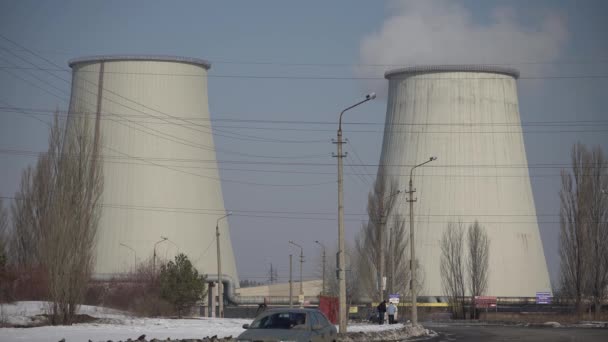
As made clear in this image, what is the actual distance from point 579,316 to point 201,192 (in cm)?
1813

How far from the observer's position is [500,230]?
4919cm

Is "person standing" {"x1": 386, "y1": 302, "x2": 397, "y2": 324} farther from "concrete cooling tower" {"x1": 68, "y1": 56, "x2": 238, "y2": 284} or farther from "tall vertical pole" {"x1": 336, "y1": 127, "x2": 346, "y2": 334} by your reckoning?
"concrete cooling tower" {"x1": 68, "y1": 56, "x2": 238, "y2": 284}

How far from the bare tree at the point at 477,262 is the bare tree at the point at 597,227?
529 centimetres

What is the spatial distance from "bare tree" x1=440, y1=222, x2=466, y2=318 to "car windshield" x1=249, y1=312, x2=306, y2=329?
35443mm

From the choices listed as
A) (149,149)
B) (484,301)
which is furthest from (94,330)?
(484,301)

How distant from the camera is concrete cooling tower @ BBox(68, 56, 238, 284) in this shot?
4184cm

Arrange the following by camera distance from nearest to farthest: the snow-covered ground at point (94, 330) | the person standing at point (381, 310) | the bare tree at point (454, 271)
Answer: the snow-covered ground at point (94, 330)
the person standing at point (381, 310)
the bare tree at point (454, 271)

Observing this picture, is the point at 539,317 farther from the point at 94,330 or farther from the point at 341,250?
the point at 94,330

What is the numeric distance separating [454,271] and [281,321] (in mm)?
39297

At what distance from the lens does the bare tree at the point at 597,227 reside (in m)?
46.4

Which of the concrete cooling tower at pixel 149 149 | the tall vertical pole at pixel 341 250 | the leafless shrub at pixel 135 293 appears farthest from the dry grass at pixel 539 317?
the tall vertical pole at pixel 341 250

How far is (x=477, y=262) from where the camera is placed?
53469 mm

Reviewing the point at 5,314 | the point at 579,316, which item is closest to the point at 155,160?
the point at 5,314

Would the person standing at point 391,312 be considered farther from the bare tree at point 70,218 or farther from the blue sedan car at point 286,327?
the blue sedan car at point 286,327
